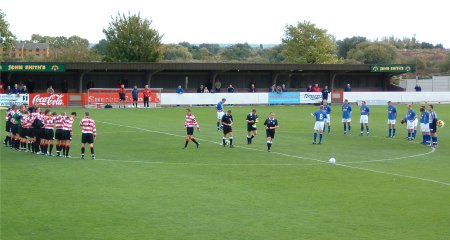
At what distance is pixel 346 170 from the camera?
26.7m

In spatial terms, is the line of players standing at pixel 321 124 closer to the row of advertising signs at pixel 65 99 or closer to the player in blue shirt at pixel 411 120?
the player in blue shirt at pixel 411 120

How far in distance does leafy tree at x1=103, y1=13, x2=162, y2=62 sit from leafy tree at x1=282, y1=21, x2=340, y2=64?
2248cm

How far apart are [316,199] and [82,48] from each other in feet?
316

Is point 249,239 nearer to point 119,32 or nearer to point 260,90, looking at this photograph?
point 260,90

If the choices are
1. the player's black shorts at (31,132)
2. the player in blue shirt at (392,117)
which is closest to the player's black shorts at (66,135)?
the player's black shorts at (31,132)

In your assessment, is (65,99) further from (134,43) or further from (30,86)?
(134,43)

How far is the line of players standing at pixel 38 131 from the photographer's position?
3038cm

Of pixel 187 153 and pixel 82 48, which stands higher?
pixel 82 48

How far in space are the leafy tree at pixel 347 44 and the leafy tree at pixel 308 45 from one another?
52472mm

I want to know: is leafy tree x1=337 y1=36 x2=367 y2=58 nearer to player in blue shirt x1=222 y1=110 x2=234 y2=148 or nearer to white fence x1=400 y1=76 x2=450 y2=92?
white fence x1=400 y1=76 x2=450 y2=92

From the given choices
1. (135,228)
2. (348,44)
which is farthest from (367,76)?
(348,44)

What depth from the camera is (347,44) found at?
165250 millimetres

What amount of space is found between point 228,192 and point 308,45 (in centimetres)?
8881

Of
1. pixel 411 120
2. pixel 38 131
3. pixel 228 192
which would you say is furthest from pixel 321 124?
pixel 228 192
